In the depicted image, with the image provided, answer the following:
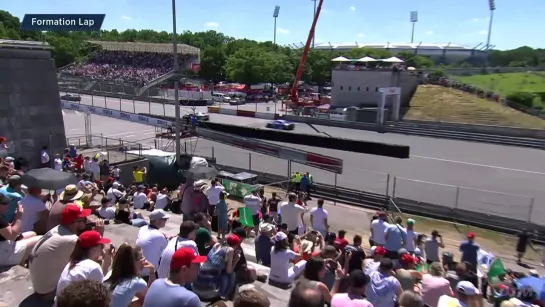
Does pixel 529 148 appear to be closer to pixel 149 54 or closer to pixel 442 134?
pixel 442 134

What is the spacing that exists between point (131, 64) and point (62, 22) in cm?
6010

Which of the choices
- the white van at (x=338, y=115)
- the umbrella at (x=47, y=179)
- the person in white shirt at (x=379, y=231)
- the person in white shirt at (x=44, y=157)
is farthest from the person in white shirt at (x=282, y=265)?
the white van at (x=338, y=115)

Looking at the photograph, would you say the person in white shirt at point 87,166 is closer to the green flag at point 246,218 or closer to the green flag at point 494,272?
the green flag at point 246,218

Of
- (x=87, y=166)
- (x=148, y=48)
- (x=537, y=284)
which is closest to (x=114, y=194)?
(x=87, y=166)

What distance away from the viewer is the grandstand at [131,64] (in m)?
82.0

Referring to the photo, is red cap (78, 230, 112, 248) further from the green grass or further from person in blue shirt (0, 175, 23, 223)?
the green grass

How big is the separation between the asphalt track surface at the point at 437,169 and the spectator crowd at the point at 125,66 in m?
41.7

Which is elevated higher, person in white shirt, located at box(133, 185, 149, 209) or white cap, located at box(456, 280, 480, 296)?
white cap, located at box(456, 280, 480, 296)

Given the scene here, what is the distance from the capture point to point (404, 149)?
31.0 metres

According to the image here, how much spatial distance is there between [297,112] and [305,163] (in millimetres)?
24139

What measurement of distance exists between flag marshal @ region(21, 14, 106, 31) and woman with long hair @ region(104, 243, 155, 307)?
1278 inches

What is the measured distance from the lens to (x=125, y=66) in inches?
3588

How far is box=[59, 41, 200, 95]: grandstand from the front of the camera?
8199 cm

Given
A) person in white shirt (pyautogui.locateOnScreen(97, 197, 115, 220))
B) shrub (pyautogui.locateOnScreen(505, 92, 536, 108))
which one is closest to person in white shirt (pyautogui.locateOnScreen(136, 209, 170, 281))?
person in white shirt (pyautogui.locateOnScreen(97, 197, 115, 220))
